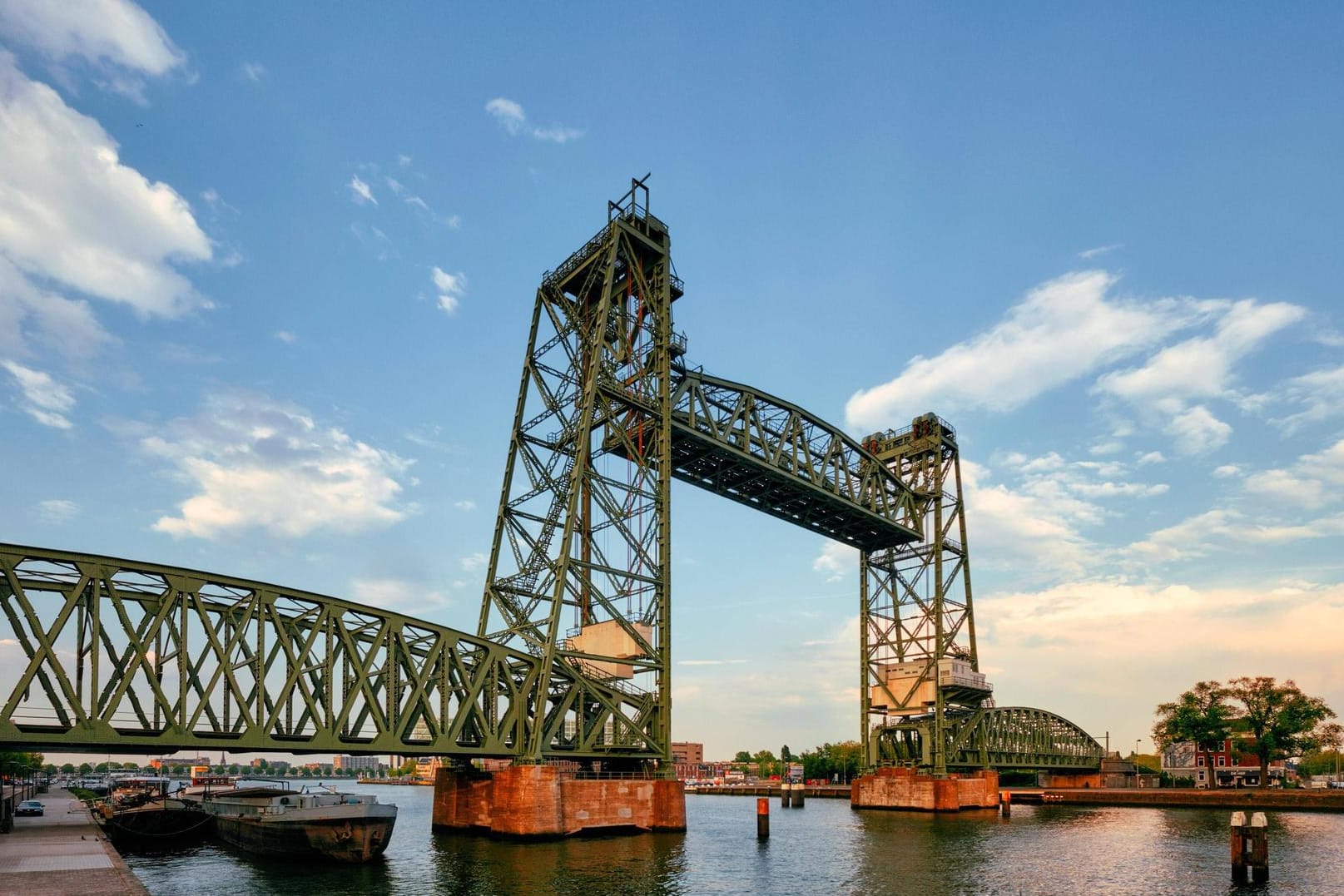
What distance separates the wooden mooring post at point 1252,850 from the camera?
3656 centimetres

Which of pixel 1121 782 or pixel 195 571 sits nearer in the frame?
pixel 195 571

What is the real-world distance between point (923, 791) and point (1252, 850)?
43.0 meters

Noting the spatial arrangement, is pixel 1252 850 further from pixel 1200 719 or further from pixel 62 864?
pixel 1200 719

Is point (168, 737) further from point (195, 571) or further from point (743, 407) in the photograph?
point (743, 407)

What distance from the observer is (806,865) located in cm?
4228

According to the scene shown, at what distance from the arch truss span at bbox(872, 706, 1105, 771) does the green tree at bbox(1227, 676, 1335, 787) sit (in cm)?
2009

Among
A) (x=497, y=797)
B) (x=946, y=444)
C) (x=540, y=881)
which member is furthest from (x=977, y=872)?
(x=946, y=444)

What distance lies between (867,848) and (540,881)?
22267 mm

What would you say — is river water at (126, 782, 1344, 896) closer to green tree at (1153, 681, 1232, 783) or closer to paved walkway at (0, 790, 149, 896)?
paved walkway at (0, 790, 149, 896)

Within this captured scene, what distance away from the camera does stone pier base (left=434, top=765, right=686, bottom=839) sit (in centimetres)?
4438

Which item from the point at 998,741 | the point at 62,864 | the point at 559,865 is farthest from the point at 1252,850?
the point at 998,741

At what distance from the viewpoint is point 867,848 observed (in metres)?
48.8

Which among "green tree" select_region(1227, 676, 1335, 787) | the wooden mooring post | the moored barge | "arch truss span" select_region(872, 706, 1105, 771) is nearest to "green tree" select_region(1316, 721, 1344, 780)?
"green tree" select_region(1227, 676, 1335, 787)

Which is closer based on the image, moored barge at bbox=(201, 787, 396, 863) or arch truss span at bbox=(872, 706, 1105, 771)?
moored barge at bbox=(201, 787, 396, 863)
